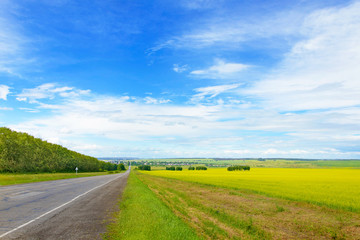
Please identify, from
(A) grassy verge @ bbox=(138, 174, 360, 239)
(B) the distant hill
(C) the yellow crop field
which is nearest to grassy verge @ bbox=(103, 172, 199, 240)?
(A) grassy verge @ bbox=(138, 174, 360, 239)

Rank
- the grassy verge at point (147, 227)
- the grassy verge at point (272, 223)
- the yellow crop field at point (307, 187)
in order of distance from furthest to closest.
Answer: the yellow crop field at point (307, 187)
the grassy verge at point (272, 223)
the grassy verge at point (147, 227)

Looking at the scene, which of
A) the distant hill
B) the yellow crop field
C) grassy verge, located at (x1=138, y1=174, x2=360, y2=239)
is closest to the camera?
grassy verge, located at (x1=138, y1=174, x2=360, y2=239)

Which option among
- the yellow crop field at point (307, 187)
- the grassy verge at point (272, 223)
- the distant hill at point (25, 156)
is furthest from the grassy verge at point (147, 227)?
the distant hill at point (25, 156)

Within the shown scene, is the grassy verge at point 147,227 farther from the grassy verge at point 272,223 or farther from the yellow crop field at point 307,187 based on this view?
the yellow crop field at point 307,187

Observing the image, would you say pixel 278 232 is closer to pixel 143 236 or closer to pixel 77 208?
pixel 143 236

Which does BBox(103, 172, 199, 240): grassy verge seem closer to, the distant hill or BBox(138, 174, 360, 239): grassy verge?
BBox(138, 174, 360, 239): grassy verge

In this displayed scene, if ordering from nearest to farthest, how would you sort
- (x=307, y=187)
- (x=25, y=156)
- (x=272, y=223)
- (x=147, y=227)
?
(x=147, y=227) → (x=272, y=223) → (x=307, y=187) → (x=25, y=156)

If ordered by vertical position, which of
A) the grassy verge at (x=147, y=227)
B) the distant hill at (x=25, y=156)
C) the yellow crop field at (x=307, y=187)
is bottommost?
the yellow crop field at (x=307, y=187)

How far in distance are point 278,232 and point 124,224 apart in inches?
297

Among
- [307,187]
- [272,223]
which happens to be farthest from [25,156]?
[272,223]

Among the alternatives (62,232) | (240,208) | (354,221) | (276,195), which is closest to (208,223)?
(240,208)

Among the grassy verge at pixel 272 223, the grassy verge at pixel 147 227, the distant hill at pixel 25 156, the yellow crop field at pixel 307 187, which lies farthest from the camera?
the distant hill at pixel 25 156

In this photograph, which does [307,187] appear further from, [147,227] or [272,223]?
[147,227]

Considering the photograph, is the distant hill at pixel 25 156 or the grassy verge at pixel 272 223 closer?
the grassy verge at pixel 272 223
